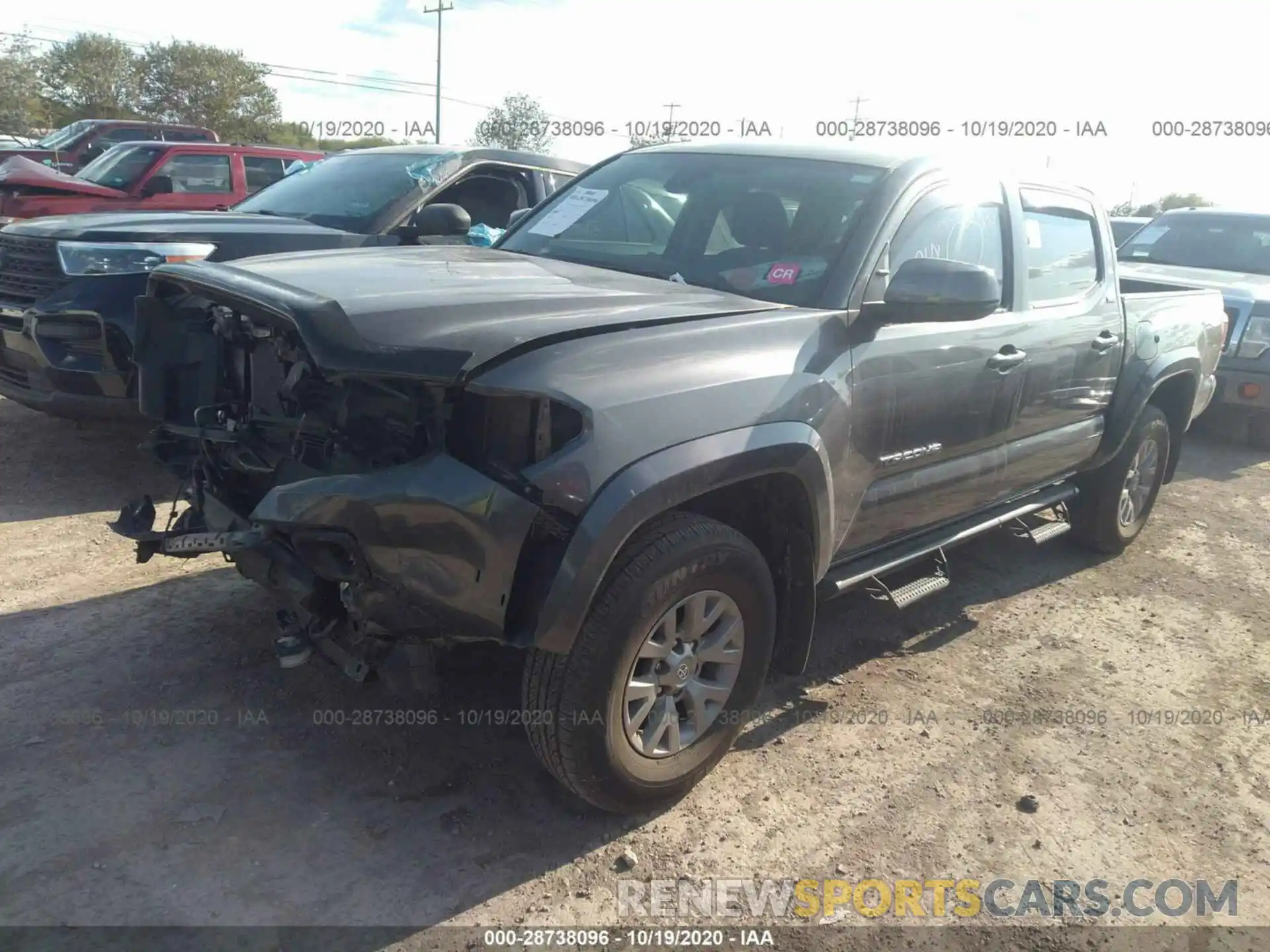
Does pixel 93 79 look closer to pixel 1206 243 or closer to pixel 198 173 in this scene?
pixel 198 173

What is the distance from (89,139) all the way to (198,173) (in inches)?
349

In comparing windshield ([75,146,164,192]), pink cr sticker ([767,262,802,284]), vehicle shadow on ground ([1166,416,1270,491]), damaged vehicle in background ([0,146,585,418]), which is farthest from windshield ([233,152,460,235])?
vehicle shadow on ground ([1166,416,1270,491])

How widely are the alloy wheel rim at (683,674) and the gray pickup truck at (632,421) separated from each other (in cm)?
1

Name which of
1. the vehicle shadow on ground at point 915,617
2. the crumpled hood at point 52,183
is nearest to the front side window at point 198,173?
the crumpled hood at point 52,183

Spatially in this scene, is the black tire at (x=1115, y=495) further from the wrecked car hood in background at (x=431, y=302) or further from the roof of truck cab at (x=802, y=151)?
the wrecked car hood in background at (x=431, y=302)

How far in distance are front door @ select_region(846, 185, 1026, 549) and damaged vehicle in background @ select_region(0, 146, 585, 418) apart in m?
2.39

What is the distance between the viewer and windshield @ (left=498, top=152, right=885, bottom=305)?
3340mm

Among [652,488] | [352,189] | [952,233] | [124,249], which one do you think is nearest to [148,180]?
[352,189]

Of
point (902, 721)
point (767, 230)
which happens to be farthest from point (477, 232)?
point (902, 721)

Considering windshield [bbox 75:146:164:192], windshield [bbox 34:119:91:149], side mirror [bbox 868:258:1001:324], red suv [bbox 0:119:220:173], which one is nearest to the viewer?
side mirror [bbox 868:258:1001:324]

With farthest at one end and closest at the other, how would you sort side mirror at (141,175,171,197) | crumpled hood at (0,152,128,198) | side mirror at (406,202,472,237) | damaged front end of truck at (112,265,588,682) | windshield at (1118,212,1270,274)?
side mirror at (141,175,171,197)
crumpled hood at (0,152,128,198)
windshield at (1118,212,1270,274)
side mirror at (406,202,472,237)
damaged front end of truck at (112,265,588,682)

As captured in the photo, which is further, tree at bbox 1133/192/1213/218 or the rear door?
tree at bbox 1133/192/1213/218

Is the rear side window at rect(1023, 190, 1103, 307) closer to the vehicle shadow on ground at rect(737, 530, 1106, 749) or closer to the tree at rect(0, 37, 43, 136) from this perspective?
the vehicle shadow on ground at rect(737, 530, 1106, 749)

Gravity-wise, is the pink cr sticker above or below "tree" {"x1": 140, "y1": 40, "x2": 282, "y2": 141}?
below
